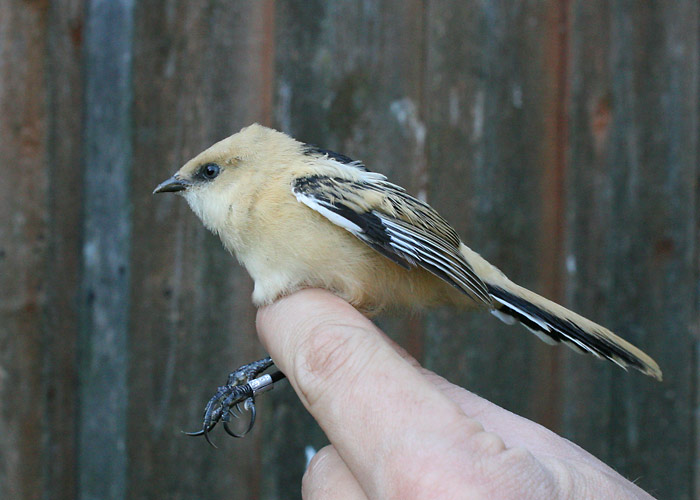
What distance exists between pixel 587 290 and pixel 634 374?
0.39 meters

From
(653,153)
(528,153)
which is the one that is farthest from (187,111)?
(653,153)

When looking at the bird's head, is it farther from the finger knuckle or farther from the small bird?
the finger knuckle

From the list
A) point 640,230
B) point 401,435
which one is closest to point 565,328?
point 401,435

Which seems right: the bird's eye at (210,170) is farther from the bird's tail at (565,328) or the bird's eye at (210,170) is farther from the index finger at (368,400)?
the bird's tail at (565,328)

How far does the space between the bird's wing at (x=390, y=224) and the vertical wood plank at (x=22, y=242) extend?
0.94m

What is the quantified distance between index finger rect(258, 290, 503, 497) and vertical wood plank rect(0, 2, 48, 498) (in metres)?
1.00

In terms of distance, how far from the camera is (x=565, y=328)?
171 centimetres

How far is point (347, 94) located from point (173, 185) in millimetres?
729

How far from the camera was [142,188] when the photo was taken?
208cm

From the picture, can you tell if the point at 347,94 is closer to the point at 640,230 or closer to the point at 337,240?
the point at 337,240

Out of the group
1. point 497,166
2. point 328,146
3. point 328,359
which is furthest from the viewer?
point 497,166

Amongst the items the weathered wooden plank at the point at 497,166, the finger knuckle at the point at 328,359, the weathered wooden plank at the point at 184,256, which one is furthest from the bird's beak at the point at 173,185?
the weathered wooden plank at the point at 497,166

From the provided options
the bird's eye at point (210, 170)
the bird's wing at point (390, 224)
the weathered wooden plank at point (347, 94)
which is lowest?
the bird's wing at point (390, 224)

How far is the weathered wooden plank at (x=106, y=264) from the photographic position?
202cm
